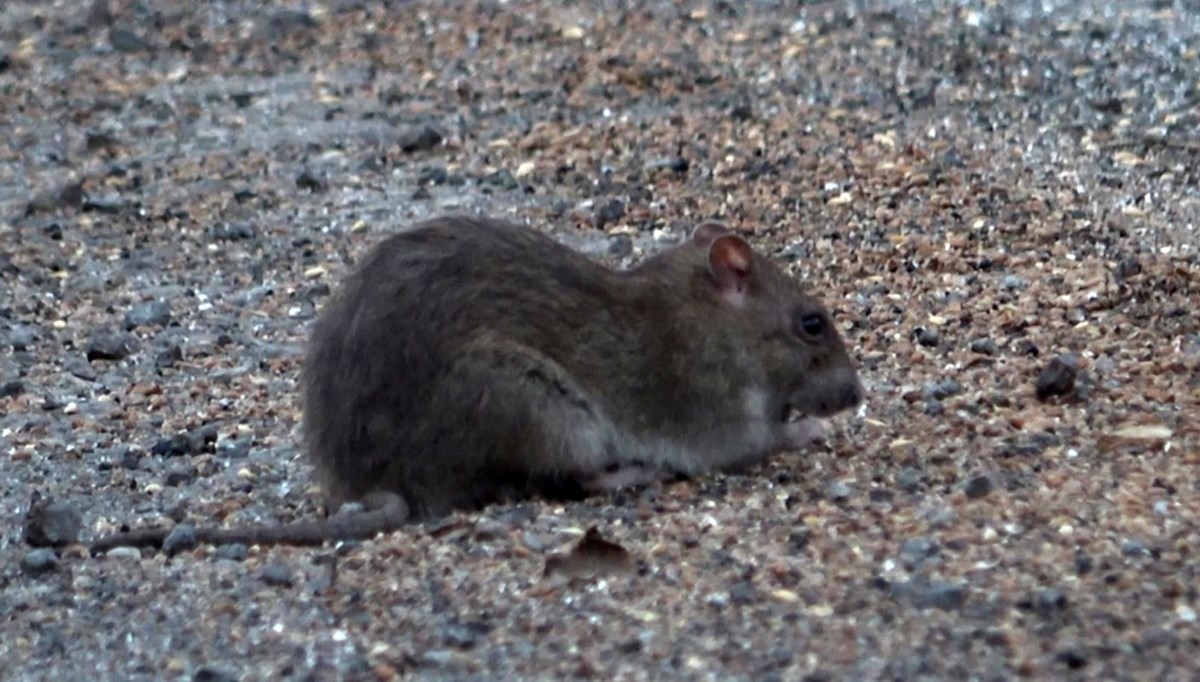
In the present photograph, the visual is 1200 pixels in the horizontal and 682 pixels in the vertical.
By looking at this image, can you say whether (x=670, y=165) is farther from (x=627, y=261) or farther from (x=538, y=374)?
(x=538, y=374)

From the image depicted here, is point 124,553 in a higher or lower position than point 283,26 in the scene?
lower

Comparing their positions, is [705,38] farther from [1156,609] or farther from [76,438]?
[1156,609]

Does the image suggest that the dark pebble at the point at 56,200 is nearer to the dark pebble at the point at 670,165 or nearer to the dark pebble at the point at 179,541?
the dark pebble at the point at 670,165

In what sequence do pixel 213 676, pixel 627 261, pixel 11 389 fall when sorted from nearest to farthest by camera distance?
pixel 213 676 < pixel 11 389 < pixel 627 261

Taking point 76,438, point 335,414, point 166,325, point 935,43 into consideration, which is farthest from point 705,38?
point 335,414

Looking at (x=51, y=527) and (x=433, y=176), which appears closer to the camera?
(x=51, y=527)

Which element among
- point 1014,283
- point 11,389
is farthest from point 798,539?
point 11,389

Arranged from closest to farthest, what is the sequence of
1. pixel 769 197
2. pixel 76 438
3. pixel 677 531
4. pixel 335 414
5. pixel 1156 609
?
pixel 1156 609 < pixel 677 531 < pixel 335 414 < pixel 76 438 < pixel 769 197
